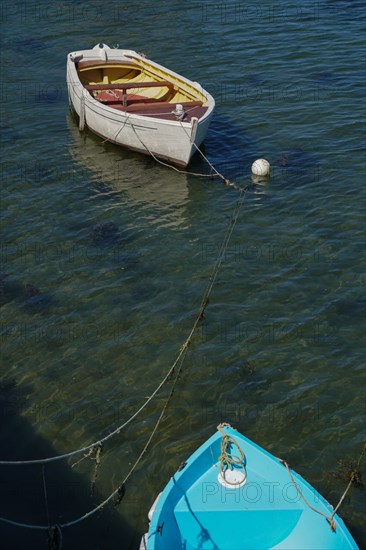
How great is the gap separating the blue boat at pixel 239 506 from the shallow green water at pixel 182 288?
1.26m

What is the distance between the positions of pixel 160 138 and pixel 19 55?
12.5 metres

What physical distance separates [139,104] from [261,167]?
5221 millimetres

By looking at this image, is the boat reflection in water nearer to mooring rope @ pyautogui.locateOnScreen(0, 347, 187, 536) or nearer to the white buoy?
the white buoy

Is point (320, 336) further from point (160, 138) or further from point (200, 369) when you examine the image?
point (160, 138)

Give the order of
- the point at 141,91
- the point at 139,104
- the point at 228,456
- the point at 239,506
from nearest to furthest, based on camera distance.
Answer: the point at 239,506 < the point at 228,456 < the point at 139,104 < the point at 141,91

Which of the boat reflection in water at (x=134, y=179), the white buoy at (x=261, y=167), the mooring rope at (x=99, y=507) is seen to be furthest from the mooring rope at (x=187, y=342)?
the boat reflection in water at (x=134, y=179)

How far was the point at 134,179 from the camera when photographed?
73.7 feet

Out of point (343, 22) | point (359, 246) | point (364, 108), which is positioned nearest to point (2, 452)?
point (359, 246)

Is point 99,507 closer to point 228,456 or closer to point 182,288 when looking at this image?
point 228,456

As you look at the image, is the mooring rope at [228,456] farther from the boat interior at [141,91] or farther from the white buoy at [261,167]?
the boat interior at [141,91]

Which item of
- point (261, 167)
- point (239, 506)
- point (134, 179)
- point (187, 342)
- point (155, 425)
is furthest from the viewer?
point (134, 179)

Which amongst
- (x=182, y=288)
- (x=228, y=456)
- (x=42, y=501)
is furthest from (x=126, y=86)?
(x=228, y=456)

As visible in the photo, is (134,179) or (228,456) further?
(134,179)

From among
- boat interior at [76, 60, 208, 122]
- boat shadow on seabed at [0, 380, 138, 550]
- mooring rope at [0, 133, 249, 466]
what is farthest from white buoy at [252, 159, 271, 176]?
boat shadow on seabed at [0, 380, 138, 550]
